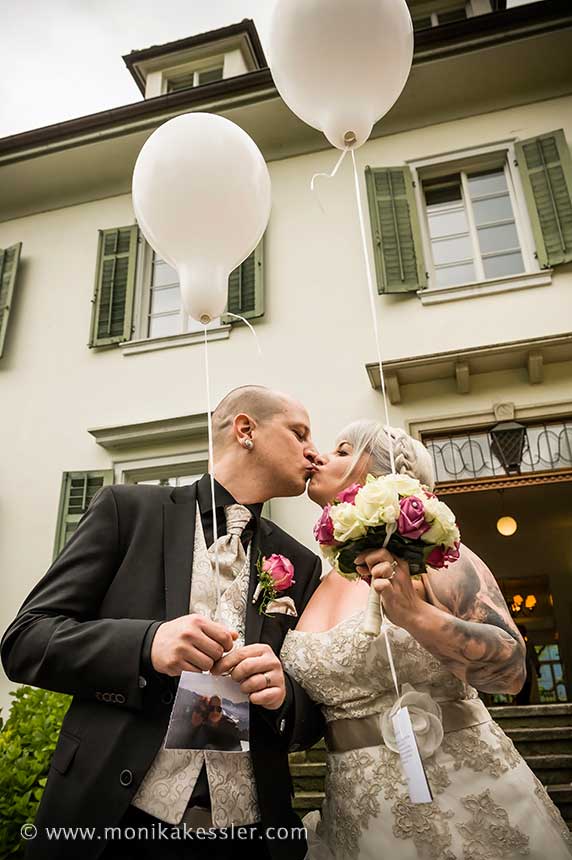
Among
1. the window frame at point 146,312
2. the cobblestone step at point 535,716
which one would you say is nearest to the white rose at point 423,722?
the cobblestone step at point 535,716

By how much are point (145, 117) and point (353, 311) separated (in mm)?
3889

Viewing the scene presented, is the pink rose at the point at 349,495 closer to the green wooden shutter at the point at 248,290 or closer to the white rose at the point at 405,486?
the white rose at the point at 405,486

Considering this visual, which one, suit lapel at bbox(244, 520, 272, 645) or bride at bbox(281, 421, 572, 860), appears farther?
suit lapel at bbox(244, 520, 272, 645)

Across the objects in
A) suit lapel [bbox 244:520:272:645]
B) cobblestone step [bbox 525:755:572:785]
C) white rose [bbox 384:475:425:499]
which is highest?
white rose [bbox 384:475:425:499]

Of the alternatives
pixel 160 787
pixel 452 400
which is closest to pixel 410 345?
pixel 452 400

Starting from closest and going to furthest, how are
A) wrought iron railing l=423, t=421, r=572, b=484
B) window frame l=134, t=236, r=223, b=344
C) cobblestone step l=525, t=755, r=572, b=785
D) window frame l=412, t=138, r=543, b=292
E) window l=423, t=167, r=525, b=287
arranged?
cobblestone step l=525, t=755, r=572, b=785 → wrought iron railing l=423, t=421, r=572, b=484 → window frame l=412, t=138, r=543, b=292 → window l=423, t=167, r=525, b=287 → window frame l=134, t=236, r=223, b=344

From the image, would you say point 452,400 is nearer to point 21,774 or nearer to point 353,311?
point 353,311

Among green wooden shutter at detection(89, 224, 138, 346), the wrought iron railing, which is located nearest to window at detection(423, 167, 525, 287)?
the wrought iron railing

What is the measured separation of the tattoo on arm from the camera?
1.90m

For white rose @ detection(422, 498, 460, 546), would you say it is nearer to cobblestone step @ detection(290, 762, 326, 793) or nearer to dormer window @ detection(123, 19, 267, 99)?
cobblestone step @ detection(290, 762, 326, 793)

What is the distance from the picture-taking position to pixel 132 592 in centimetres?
204

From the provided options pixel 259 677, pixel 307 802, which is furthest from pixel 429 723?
pixel 307 802

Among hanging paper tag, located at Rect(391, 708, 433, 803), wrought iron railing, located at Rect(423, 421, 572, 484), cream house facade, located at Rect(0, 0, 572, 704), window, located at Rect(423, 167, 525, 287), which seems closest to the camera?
hanging paper tag, located at Rect(391, 708, 433, 803)

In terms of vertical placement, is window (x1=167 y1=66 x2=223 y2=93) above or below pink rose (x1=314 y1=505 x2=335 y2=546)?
above
